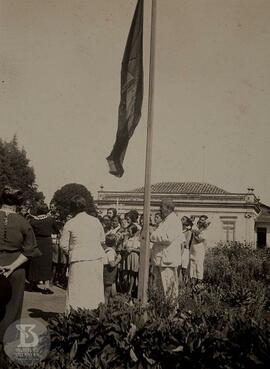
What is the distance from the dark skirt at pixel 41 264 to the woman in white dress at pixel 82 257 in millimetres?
3967

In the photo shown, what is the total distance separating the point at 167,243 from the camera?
7.57 m

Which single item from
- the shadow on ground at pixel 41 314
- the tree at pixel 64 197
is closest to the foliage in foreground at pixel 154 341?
the shadow on ground at pixel 41 314

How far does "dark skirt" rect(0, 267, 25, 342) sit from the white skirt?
1.20m

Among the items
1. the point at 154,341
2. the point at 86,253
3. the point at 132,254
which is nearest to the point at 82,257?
the point at 86,253

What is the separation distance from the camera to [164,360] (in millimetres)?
4148

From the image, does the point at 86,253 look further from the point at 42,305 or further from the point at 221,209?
the point at 221,209

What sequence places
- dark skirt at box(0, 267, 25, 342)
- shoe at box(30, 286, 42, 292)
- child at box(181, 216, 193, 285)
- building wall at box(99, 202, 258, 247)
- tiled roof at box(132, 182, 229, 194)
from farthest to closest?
tiled roof at box(132, 182, 229, 194), building wall at box(99, 202, 258, 247), child at box(181, 216, 193, 285), shoe at box(30, 286, 42, 292), dark skirt at box(0, 267, 25, 342)

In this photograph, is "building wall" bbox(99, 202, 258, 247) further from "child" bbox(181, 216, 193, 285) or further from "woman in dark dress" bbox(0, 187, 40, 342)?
"woman in dark dress" bbox(0, 187, 40, 342)

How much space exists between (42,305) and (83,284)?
2696mm

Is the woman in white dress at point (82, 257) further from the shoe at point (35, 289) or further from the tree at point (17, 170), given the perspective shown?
the tree at point (17, 170)

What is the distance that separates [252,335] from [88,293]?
2615mm

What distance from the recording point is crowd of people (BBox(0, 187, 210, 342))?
15.9ft

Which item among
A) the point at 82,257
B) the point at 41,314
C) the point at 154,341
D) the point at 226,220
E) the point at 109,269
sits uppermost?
the point at 226,220

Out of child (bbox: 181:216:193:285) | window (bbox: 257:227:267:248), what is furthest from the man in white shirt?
window (bbox: 257:227:267:248)
